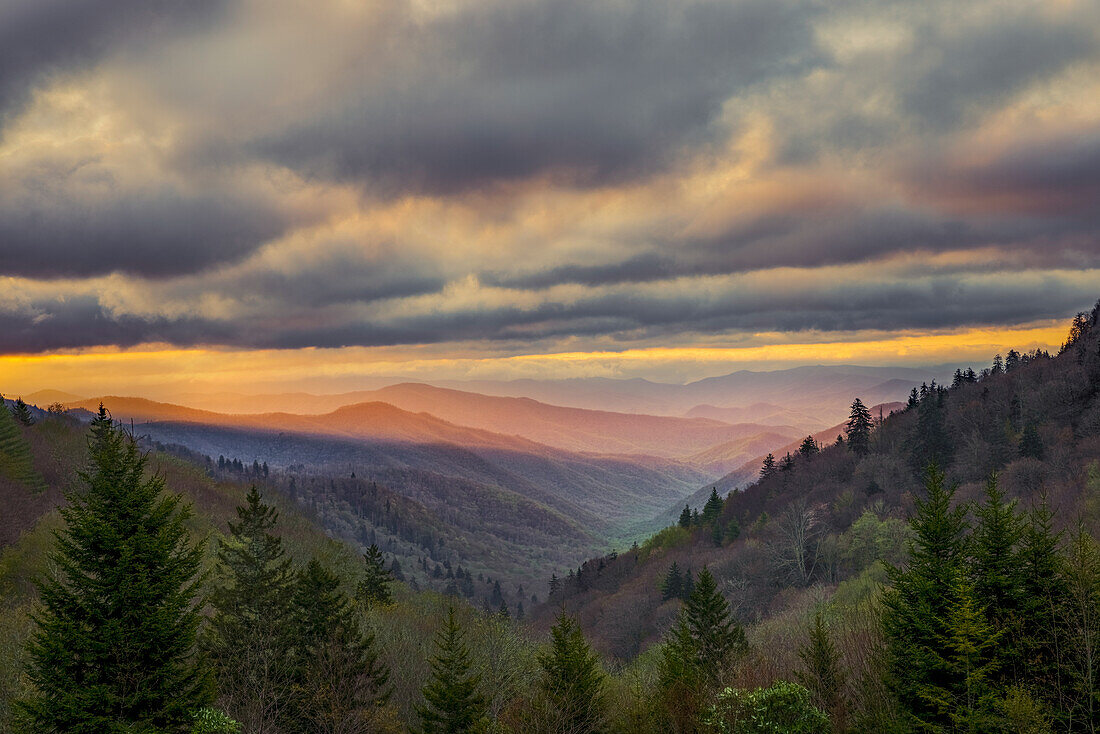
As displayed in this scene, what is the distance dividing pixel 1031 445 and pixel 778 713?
323 ft

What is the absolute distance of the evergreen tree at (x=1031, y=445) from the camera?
97.6 meters

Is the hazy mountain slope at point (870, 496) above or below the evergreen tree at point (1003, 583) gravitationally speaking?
below

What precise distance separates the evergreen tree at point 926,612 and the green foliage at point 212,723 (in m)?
25.5

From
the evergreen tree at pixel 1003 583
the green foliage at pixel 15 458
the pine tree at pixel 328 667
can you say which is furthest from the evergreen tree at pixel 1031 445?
the green foliage at pixel 15 458

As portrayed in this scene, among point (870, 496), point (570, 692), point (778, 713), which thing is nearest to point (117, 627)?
point (570, 692)

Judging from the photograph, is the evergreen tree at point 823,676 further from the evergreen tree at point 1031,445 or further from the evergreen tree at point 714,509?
the evergreen tree at point 714,509

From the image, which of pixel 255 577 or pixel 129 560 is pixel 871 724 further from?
pixel 255 577

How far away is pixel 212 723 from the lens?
68.9 feet

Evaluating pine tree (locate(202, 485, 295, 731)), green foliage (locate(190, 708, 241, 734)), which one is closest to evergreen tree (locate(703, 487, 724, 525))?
pine tree (locate(202, 485, 295, 731))

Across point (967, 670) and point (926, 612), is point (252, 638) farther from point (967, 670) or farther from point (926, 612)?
point (967, 670)

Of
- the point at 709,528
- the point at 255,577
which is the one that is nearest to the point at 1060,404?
the point at 709,528

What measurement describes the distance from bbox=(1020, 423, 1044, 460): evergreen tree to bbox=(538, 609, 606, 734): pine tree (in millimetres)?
93574

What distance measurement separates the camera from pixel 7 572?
186 feet

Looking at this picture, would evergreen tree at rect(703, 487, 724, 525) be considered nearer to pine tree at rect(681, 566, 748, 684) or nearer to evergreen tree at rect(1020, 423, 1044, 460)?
evergreen tree at rect(1020, 423, 1044, 460)
